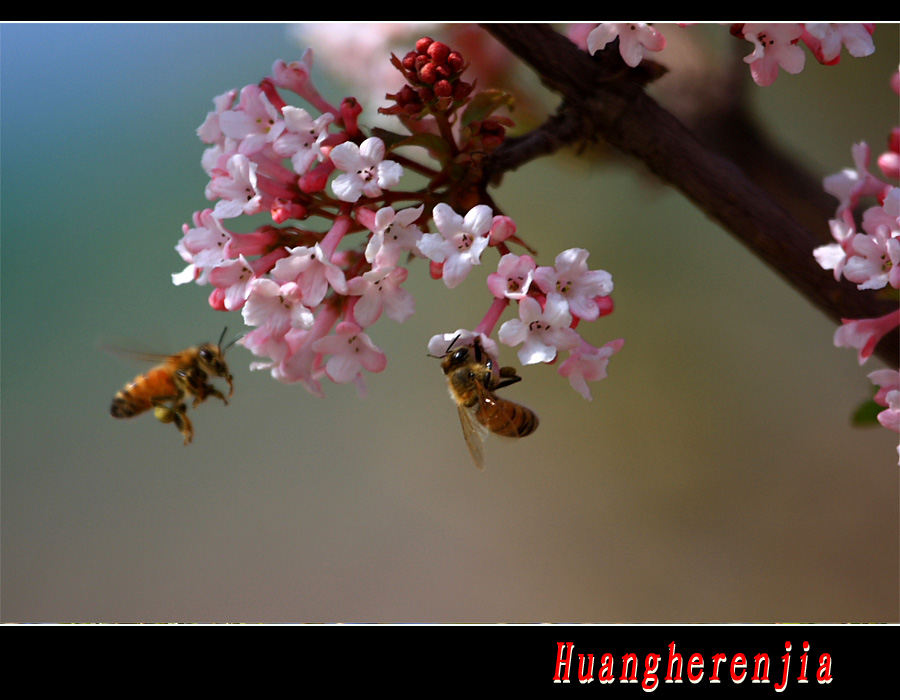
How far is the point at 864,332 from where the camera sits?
116 cm

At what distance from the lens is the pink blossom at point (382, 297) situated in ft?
3.50

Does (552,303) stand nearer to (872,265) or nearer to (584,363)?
(584,363)

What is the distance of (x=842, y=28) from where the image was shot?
1145 millimetres

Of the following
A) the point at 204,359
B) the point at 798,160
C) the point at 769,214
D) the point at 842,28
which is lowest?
the point at 204,359

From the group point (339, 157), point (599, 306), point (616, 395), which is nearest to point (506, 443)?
point (599, 306)

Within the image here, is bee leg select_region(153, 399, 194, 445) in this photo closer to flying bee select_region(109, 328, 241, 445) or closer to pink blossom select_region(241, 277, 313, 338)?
flying bee select_region(109, 328, 241, 445)

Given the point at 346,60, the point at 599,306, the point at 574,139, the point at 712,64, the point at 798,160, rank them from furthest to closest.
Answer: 1. the point at 346,60
2. the point at 712,64
3. the point at 798,160
4. the point at 574,139
5. the point at 599,306

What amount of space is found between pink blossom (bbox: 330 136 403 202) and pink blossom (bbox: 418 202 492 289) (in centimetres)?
9

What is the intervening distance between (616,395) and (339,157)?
2.52 meters

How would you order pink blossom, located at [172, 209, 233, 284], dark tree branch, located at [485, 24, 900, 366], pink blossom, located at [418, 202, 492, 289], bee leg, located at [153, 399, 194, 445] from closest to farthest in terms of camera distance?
1. pink blossom, located at [418, 202, 492, 289]
2. pink blossom, located at [172, 209, 233, 284]
3. dark tree branch, located at [485, 24, 900, 366]
4. bee leg, located at [153, 399, 194, 445]

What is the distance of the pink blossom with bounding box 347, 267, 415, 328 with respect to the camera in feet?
3.50

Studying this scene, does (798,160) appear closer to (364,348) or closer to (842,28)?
(842,28)

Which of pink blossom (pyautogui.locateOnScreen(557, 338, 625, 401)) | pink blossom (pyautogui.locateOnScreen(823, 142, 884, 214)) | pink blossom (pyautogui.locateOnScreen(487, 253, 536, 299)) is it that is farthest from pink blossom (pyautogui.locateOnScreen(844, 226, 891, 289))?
pink blossom (pyautogui.locateOnScreen(487, 253, 536, 299))

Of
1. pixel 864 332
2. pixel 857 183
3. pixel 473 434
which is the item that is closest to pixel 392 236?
pixel 473 434
